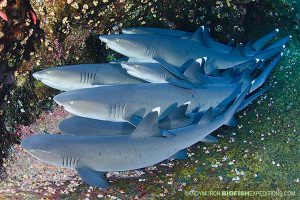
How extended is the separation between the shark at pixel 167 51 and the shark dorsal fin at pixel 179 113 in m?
0.55

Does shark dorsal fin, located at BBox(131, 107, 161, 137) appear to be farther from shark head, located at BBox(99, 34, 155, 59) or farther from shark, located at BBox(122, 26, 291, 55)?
shark, located at BBox(122, 26, 291, 55)

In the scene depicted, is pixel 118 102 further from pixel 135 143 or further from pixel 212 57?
pixel 212 57

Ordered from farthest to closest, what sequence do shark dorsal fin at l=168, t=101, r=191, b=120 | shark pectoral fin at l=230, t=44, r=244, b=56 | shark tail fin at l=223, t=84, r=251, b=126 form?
shark pectoral fin at l=230, t=44, r=244, b=56, shark tail fin at l=223, t=84, r=251, b=126, shark dorsal fin at l=168, t=101, r=191, b=120

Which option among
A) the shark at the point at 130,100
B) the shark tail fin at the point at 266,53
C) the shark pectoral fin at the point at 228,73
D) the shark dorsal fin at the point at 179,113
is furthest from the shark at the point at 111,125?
the shark tail fin at the point at 266,53

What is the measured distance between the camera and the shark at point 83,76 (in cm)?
356

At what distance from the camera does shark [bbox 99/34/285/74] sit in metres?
3.68

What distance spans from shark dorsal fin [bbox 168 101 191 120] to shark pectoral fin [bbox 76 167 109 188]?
2.82 feet

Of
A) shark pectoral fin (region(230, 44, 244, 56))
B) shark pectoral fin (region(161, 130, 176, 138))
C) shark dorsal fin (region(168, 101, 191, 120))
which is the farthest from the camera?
shark pectoral fin (region(230, 44, 244, 56))

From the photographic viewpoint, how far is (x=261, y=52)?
4414 mm

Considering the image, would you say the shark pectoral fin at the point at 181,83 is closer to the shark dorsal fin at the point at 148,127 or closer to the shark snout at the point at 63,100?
the shark dorsal fin at the point at 148,127

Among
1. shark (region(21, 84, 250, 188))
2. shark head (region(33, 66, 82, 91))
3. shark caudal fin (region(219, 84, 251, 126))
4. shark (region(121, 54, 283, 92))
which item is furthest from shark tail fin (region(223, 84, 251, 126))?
shark head (region(33, 66, 82, 91))

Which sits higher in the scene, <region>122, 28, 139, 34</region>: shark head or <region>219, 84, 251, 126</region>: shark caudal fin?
<region>122, 28, 139, 34</region>: shark head

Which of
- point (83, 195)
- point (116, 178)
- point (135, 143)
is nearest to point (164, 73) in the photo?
point (135, 143)

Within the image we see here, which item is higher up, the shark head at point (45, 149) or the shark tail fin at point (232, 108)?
the shark tail fin at point (232, 108)
